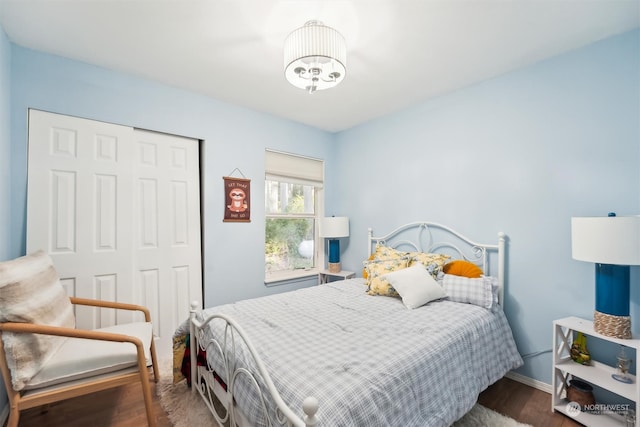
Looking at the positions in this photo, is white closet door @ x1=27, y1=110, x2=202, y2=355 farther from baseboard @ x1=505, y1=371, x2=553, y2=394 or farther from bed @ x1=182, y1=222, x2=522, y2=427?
baseboard @ x1=505, y1=371, x2=553, y2=394

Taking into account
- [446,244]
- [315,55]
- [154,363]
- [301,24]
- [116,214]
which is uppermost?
[301,24]

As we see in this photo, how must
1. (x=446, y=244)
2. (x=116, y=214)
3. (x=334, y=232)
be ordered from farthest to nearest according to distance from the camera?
(x=334, y=232) < (x=446, y=244) < (x=116, y=214)

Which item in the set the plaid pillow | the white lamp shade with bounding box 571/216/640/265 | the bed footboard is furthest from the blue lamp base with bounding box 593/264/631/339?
the bed footboard

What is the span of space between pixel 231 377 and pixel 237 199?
197cm

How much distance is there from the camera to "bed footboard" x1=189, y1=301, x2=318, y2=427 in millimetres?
1047

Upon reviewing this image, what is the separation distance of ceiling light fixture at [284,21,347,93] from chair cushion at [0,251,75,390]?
1903mm

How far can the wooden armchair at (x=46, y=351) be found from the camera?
142 cm

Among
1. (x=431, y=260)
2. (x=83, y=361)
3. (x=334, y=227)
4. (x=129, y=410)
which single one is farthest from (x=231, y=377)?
(x=334, y=227)

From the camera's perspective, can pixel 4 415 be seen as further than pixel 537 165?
No

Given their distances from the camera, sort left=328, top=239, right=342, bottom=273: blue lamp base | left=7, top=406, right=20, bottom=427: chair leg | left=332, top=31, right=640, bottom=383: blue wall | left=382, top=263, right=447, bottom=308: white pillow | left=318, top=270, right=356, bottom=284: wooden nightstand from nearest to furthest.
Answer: left=7, top=406, right=20, bottom=427: chair leg
left=332, top=31, right=640, bottom=383: blue wall
left=382, top=263, right=447, bottom=308: white pillow
left=318, top=270, right=356, bottom=284: wooden nightstand
left=328, top=239, right=342, bottom=273: blue lamp base

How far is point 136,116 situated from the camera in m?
2.52

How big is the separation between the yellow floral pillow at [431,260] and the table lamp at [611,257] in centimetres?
97

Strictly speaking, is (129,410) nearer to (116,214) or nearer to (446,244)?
(116,214)

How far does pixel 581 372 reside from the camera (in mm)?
1862
